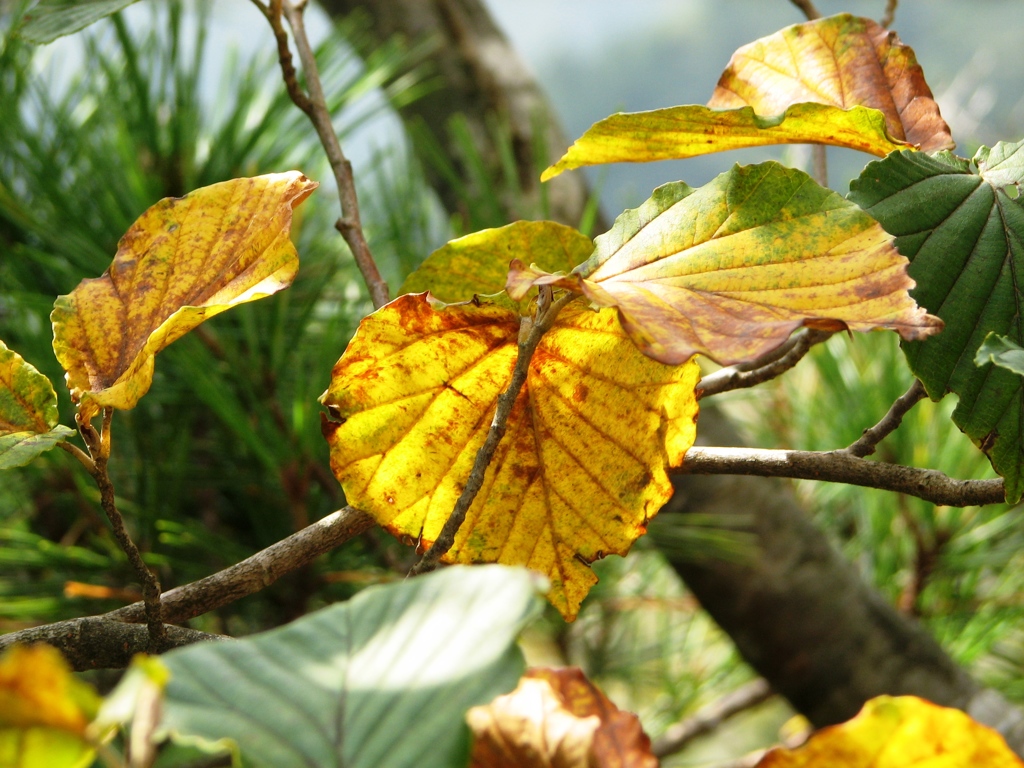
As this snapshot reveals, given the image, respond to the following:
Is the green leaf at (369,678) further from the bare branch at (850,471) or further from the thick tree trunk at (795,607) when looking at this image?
the thick tree trunk at (795,607)

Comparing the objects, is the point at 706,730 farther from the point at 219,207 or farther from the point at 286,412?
the point at 219,207

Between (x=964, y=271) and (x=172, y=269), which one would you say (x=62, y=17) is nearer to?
(x=172, y=269)

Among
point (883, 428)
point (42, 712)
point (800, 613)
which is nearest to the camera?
point (42, 712)

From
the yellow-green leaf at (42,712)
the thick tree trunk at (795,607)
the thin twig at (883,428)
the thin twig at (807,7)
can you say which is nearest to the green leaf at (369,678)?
the yellow-green leaf at (42,712)

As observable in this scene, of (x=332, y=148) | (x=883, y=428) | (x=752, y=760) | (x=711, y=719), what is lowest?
(x=711, y=719)

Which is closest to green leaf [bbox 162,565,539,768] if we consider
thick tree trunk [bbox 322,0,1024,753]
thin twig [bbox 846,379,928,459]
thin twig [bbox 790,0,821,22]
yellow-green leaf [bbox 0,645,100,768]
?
yellow-green leaf [bbox 0,645,100,768]

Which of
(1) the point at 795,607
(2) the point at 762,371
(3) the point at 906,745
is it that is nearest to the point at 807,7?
(2) the point at 762,371
